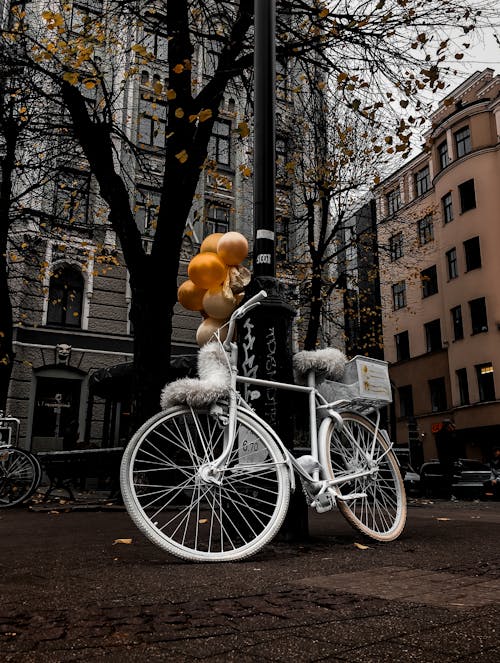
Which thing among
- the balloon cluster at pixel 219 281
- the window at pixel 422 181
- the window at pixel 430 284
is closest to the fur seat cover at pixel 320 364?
the balloon cluster at pixel 219 281

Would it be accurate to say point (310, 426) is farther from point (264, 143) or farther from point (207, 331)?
point (264, 143)

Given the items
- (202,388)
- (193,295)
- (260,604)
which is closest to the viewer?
(260,604)

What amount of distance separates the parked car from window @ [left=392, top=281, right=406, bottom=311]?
2080 cm

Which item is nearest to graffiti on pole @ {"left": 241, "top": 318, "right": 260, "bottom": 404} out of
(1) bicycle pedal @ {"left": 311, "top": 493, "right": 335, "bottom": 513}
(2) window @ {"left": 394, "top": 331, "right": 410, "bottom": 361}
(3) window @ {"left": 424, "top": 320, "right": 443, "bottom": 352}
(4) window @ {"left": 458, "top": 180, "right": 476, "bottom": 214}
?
(1) bicycle pedal @ {"left": 311, "top": 493, "right": 335, "bottom": 513}

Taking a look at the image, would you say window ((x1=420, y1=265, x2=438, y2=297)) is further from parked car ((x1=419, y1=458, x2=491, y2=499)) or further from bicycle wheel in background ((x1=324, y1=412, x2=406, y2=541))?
bicycle wheel in background ((x1=324, y1=412, x2=406, y2=541))

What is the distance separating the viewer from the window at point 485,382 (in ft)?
89.4

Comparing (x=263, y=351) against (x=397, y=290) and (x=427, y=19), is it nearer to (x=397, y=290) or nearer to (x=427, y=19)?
(x=427, y=19)

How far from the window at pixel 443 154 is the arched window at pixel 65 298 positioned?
20.1 m

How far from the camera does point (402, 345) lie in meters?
35.2

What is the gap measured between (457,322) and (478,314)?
148 cm

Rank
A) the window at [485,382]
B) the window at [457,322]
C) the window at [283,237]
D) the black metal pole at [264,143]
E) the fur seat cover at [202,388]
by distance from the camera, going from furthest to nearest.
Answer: the window at [457,322], the window at [485,382], the window at [283,237], the black metal pole at [264,143], the fur seat cover at [202,388]

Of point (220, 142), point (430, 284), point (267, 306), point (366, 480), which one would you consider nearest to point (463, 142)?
point (430, 284)

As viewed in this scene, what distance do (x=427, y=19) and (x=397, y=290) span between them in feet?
89.9

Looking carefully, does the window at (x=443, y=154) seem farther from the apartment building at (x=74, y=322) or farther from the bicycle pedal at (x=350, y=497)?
the bicycle pedal at (x=350, y=497)
